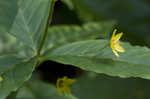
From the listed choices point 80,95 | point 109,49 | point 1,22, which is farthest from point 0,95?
point 80,95

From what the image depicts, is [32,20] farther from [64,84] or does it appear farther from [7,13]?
[64,84]

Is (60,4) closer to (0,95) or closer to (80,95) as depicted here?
(80,95)

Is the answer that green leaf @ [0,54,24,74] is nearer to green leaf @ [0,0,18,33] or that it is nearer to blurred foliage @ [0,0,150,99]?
blurred foliage @ [0,0,150,99]

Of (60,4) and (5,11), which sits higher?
(5,11)

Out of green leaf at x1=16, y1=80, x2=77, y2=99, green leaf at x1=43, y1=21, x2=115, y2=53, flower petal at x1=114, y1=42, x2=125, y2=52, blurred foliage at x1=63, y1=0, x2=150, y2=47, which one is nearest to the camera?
flower petal at x1=114, y1=42, x2=125, y2=52

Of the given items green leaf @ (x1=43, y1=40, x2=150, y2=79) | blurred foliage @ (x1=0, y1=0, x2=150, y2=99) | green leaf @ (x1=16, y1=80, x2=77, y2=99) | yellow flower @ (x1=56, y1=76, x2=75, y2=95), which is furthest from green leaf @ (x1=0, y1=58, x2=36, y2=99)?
green leaf @ (x1=16, y1=80, x2=77, y2=99)

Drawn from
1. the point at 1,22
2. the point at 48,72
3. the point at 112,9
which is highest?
the point at 1,22

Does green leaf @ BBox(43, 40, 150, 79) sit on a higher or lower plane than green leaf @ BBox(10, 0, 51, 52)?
lower
